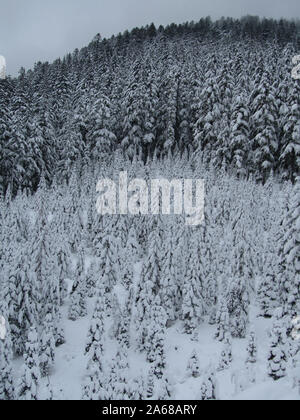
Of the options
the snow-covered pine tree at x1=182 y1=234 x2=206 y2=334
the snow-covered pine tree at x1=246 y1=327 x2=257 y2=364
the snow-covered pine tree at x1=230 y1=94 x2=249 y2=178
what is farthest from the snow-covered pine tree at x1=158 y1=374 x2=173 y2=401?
the snow-covered pine tree at x1=230 y1=94 x2=249 y2=178

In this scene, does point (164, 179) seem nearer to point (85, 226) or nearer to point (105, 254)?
point (85, 226)

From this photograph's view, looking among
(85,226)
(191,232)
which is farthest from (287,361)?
(85,226)

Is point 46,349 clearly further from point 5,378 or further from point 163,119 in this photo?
point 163,119

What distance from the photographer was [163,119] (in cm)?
4888

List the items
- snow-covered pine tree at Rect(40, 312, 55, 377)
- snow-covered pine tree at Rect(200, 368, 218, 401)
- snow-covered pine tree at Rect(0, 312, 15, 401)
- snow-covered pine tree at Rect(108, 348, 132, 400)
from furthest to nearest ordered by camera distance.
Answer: snow-covered pine tree at Rect(40, 312, 55, 377) → snow-covered pine tree at Rect(108, 348, 132, 400) → snow-covered pine tree at Rect(0, 312, 15, 401) → snow-covered pine tree at Rect(200, 368, 218, 401)

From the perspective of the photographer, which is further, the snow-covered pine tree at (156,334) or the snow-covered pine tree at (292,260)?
the snow-covered pine tree at (156,334)

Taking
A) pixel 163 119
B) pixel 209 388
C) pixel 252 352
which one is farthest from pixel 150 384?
pixel 163 119

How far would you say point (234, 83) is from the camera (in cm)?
4650

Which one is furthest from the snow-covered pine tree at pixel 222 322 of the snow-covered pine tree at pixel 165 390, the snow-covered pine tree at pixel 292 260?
the snow-covered pine tree at pixel 165 390

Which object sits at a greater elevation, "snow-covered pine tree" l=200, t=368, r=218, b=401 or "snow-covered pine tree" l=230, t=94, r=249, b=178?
"snow-covered pine tree" l=230, t=94, r=249, b=178

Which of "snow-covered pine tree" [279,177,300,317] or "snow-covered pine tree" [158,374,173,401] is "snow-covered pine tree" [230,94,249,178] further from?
"snow-covered pine tree" [158,374,173,401]

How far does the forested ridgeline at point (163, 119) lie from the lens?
4009 cm

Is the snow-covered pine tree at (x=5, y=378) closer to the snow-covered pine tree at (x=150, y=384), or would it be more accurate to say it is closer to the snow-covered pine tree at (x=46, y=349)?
the snow-covered pine tree at (x=46, y=349)

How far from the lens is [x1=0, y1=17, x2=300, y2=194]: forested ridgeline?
4009cm
